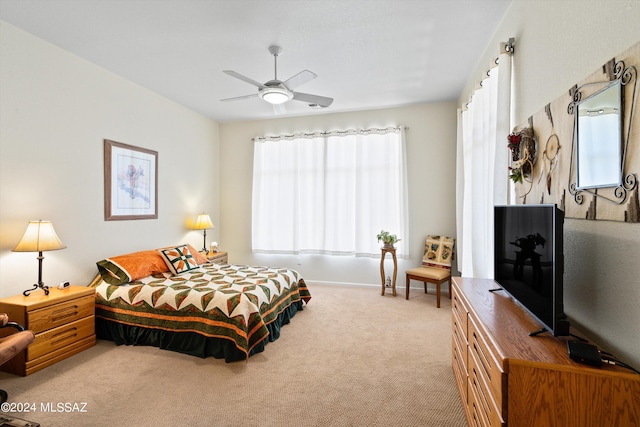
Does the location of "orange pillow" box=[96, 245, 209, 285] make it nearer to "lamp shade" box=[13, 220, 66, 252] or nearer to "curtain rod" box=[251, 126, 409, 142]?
"lamp shade" box=[13, 220, 66, 252]

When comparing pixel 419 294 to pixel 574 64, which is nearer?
pixel 574 64

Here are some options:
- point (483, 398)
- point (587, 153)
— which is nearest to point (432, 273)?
point (483, 398)

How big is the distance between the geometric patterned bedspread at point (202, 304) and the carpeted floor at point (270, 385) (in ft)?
0.83

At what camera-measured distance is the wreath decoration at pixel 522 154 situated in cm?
195

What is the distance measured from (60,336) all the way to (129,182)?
196cm

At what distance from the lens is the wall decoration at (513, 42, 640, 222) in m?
1.15

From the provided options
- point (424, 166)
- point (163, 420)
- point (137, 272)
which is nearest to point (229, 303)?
point (163, 420)

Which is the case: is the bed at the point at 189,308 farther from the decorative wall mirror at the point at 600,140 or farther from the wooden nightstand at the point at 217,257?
the decorative wall mirror at the point at 600,140

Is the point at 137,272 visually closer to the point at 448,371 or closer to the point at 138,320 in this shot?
the point at 138,320

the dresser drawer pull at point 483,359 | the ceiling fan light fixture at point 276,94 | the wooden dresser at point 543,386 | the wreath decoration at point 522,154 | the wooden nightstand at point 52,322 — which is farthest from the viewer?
the ceiling fan light fixture at point 276,94

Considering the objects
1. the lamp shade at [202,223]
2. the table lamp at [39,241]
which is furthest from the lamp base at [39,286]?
the lamp shade at [202,223]

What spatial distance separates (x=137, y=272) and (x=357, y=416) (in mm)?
2740

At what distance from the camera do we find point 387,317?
353 centimetres

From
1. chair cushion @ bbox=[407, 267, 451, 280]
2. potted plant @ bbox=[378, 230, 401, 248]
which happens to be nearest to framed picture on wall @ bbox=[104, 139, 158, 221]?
potted plant @ bbox=[378, 230, 401, 248]
